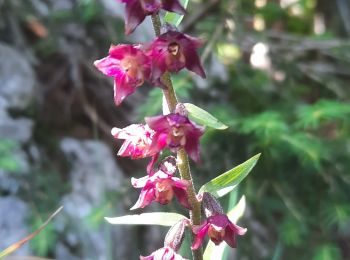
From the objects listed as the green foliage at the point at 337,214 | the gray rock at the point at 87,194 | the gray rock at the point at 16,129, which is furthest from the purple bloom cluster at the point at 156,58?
the gray rock at the point at 16,129

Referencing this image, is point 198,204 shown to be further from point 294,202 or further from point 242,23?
point 242,23

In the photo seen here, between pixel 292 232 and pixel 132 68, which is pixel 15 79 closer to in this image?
pixel 292 232

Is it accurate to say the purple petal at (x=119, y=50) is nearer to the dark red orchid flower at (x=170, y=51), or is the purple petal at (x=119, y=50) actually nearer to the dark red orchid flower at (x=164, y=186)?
the dark red orchid flower at (x=170, y=51)

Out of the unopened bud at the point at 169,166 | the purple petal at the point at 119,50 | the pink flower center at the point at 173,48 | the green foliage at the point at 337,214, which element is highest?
the purple petal at the point at 119,50

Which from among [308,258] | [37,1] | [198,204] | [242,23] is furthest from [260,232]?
[198,204]

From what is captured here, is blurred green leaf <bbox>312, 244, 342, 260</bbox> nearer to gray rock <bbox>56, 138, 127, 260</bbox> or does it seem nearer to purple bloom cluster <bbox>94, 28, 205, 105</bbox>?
gray rock <bbox>56, 138, 127, 260</bbox>

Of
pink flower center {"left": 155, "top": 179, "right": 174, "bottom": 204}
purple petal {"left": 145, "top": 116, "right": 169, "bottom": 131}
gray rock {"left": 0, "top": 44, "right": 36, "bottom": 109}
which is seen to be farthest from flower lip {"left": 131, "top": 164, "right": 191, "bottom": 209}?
gray rock {"left": 0, "top": 44, "right": 36, "bottom": 109}
